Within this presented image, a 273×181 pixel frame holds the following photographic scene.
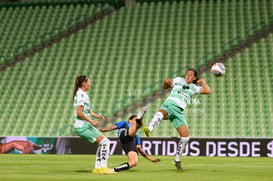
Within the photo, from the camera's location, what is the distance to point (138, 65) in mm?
32125

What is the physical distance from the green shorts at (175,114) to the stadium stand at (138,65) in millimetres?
13838

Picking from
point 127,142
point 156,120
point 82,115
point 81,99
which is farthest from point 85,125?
point 156,120

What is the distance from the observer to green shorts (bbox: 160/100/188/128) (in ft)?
44.8

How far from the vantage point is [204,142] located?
24.8m

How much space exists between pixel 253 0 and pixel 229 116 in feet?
29.9

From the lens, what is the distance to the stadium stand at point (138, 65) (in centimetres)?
2872

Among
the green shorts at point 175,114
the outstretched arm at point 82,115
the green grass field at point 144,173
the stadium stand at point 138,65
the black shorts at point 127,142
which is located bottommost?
the green grass field at point 144,173

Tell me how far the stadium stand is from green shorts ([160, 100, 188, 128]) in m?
13.8

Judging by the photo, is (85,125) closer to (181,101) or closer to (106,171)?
(106,171)

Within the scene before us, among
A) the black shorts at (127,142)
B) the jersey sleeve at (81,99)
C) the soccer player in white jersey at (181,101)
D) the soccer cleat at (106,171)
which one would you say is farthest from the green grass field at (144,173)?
the jersey sleeve at (81,99)

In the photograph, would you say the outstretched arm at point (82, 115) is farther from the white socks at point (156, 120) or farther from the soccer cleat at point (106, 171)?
the white socks at point (156, 120)

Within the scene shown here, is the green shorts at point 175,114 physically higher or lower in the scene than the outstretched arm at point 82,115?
higher

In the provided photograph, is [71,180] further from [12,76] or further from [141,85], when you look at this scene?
[12,76]

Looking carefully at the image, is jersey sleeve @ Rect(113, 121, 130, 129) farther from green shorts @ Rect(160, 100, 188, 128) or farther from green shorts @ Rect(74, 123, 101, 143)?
green shorts @ Rect(74, 123, 101, 143)
